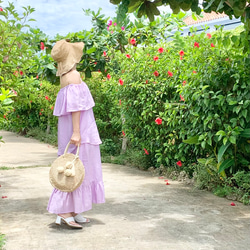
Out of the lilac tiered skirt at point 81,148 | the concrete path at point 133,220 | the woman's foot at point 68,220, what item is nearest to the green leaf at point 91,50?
the concrete path at point 133,220

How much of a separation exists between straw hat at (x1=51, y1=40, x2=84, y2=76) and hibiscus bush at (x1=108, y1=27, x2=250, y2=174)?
1.76 meters

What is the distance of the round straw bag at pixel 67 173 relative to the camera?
3.75 metres

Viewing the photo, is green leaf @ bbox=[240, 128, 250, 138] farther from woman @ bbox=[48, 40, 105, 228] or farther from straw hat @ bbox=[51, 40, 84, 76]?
straw hat @ bbox=[51, 40, 84, 76]

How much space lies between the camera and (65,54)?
4016 mm

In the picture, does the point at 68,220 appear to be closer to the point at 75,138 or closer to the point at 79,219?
the point at 79,219

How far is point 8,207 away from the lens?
4715 mm

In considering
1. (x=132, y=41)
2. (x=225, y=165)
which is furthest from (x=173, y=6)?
(x=132, y=41)

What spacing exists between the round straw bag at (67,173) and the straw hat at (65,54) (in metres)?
0.89

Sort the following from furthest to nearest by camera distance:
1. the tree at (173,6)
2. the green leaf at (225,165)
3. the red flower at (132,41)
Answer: the red flower at (132,41) < the green leaf at (225,165) < the tree at (173,6)

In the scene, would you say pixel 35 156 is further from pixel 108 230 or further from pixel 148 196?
pixel 108 230

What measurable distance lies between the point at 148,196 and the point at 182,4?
8.45ft

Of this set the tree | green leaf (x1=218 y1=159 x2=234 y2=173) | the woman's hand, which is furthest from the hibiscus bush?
the woman's hand

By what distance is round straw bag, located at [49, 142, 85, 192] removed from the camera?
3750mm

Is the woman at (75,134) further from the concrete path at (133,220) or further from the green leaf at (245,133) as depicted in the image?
the green leaf at (245,133)
